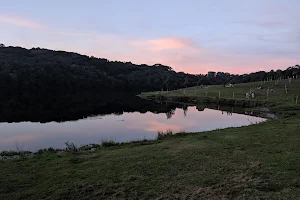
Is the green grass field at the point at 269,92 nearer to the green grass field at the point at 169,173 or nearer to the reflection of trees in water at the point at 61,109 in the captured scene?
the reflection of trees in water at the point at 61,109

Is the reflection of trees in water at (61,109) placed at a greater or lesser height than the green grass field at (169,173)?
lesser

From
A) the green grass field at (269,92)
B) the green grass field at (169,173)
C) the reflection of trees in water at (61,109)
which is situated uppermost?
the green grass field at (269,92)

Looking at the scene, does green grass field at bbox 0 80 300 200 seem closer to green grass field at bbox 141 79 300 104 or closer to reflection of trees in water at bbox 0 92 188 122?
reflection of trees in water at bbox 0 92 188 122

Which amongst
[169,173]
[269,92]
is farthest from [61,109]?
[169,173]

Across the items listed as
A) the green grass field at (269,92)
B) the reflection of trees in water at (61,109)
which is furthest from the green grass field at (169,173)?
the green grass field at (269,92)

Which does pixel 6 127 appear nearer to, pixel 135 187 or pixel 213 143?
pixel 213 143

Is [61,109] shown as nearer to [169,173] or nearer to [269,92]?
[269,92]

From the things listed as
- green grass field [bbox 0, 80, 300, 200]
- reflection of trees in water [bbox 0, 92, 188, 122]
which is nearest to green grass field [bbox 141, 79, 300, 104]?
reflection of trees in water [bbox 0, 92, 188, 122]

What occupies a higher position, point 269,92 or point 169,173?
point 269,92

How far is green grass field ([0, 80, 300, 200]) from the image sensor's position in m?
9.47

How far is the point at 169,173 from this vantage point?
38.1 feet

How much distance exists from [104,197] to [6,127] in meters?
30.0

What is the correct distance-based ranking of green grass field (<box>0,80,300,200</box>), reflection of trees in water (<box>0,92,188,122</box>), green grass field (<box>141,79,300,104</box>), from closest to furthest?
1. green grass field (<box>0,80,300,200</box>)
2. reflection of trees in water (<box>0,92,188,122</box>)
3. green grass field (<box>141,79,300,104</box>)

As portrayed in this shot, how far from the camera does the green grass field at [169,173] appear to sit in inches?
373
